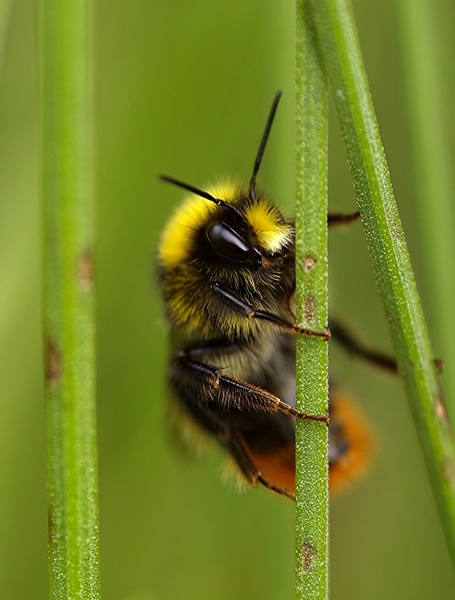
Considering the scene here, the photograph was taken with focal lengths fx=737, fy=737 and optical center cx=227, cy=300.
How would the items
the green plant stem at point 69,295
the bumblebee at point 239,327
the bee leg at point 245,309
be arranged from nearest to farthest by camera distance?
the green plant stem at point 69,295
the bee leg at point 245,309
the bumblebee at point 239,327

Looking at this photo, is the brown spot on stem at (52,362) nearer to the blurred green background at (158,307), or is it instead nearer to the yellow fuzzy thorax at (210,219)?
the yellow fuzzy thorax at (210,219)

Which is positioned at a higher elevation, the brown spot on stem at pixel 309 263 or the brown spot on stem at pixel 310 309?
the brown spot on stem at pixel 309 263

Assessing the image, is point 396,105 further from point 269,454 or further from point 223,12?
point 269,454

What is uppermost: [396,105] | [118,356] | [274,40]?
[396,105]

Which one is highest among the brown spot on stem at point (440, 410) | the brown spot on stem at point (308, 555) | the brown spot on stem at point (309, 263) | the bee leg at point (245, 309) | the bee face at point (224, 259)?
the bee face at point (224, 259)

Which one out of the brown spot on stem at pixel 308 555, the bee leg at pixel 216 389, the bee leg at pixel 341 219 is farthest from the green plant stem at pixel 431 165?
the brown spot on stem at pixel 308 555

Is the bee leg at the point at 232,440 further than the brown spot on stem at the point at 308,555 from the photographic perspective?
Yes

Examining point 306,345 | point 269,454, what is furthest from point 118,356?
point 306,345
